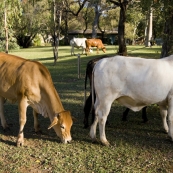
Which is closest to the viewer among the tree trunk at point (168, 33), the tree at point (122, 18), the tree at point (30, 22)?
the tree trunk at point (168, 33)

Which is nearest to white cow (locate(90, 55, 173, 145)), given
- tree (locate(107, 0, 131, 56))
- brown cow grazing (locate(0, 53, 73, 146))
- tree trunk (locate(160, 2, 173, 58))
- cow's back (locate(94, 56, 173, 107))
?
cow's back (locate(94, 56, 173, 107))

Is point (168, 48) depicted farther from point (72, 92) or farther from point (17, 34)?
point (17, 34)

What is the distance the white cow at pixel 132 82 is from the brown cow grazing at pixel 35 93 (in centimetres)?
70

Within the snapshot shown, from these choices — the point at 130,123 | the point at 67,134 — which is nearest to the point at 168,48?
the point at 130,123

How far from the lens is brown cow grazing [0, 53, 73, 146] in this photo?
16.6 feet

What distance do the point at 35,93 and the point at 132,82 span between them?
5.65 ft

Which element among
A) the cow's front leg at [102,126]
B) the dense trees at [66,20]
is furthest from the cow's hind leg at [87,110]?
the dense trees at [66,20]

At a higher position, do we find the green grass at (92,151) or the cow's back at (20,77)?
the cow's back at (20,77)

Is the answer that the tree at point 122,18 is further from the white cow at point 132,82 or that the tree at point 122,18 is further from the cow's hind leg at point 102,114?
the cow's hind leg at point 102,114

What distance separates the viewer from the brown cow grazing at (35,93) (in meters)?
5.07

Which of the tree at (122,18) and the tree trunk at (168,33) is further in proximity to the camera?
the tree at (122,18)

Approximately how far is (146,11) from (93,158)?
5.43m

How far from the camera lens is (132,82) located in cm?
493

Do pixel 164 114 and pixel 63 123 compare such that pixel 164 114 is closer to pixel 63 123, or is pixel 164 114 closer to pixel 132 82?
pixel 132 82
